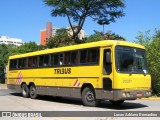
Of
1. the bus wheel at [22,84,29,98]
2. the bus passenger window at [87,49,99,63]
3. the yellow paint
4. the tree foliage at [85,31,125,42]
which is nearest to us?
the yellow paint

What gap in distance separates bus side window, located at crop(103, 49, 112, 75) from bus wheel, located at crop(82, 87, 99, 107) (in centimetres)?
140

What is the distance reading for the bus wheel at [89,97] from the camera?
1730cm

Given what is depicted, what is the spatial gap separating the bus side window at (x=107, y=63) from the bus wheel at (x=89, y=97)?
1397 mm

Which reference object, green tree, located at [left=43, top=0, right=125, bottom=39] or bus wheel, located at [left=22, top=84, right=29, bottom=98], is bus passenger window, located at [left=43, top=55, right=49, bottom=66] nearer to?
bus wheel, located at [left=22, top=84, right=29, bottom=98]

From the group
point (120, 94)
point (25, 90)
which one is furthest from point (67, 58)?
point (25, 90)

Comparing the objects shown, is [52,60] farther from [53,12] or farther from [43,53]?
[53,12]

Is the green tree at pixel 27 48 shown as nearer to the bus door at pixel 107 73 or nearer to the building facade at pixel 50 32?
the building facade at pixel 50 32

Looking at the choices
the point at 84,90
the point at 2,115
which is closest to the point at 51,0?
the point at 84,90

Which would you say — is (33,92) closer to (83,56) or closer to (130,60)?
(83,56)

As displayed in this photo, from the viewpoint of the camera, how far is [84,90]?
711 inches

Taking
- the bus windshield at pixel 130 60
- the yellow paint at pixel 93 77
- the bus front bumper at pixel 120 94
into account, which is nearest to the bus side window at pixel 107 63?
the yellow paint at pixel 93 77

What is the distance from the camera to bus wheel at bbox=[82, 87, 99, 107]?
56.7ft

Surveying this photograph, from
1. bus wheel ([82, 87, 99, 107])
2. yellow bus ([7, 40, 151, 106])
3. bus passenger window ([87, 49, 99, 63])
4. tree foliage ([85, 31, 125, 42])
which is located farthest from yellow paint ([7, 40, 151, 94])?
tree foliage ([85, 31, 125, 42])

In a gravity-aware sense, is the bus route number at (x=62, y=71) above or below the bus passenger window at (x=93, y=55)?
below
